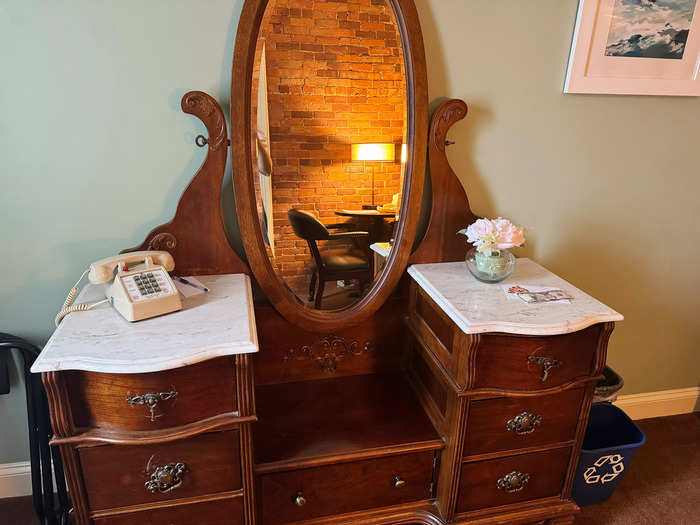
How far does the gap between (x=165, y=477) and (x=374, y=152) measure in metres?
1.11

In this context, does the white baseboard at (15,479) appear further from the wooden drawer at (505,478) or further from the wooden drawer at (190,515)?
the wooden drawer at (505,478)

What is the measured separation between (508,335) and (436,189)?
1.90 ft

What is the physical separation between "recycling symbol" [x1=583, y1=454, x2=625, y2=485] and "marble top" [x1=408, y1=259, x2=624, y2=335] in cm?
70

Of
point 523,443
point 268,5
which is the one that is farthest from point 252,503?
point 268,5

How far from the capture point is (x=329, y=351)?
5.56 feet

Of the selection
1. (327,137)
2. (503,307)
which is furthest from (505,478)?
(327,137)

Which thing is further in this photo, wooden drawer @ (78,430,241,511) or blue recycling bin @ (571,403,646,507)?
blue recycling bin @ (571,403,646,507)

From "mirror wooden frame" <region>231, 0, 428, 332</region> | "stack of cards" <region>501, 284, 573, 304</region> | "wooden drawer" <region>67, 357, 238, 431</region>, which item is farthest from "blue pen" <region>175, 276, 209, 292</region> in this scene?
"stack of cards" <region>501, 284, 573, 304</region>

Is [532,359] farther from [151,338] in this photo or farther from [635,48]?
[635,48]

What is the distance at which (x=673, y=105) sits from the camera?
5.80ft

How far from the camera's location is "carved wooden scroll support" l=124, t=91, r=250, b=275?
54.5 inches

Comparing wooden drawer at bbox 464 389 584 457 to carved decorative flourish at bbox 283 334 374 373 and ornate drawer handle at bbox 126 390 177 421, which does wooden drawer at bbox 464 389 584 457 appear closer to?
carved decorative flourish at bbox 283 334 374 373

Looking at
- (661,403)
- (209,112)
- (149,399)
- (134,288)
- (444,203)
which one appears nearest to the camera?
(149,399)

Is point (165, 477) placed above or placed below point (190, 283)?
below
